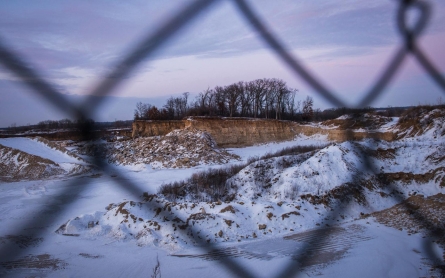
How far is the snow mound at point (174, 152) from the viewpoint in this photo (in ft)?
51.8

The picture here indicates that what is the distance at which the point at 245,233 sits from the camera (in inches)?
249

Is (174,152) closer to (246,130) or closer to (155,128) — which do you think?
(246,130)

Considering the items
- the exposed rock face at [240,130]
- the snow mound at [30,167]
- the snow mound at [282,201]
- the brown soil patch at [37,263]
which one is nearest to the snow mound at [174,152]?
the snow mound at [30,167]

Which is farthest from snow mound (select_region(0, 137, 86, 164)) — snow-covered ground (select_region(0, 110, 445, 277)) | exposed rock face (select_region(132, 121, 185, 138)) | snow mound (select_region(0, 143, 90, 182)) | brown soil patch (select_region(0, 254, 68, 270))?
brown soil patch (select_region(0, 254, 68, 270))

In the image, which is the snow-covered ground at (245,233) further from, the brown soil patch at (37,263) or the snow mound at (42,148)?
the snow mound at (42,148)

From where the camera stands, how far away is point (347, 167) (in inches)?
372

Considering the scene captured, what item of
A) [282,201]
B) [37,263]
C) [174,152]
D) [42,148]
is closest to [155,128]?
[42,148]

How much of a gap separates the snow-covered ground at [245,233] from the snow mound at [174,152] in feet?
19.3

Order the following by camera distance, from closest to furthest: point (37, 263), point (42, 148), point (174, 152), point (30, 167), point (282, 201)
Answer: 1. point (37, 263)
2. point (282, 201)
3. point (30, 167)
4. point (174, 152)
5. point (42, 148)

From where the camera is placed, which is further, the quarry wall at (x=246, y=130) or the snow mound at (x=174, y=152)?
the quarry wall at (x=246, y=130)

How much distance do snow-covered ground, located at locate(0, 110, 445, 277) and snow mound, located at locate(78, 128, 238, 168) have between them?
5873mm

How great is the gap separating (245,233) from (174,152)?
11.2 m

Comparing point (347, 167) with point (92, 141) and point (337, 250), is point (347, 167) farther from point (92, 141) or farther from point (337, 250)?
point (92, 141)

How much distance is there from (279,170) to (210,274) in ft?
21.3
